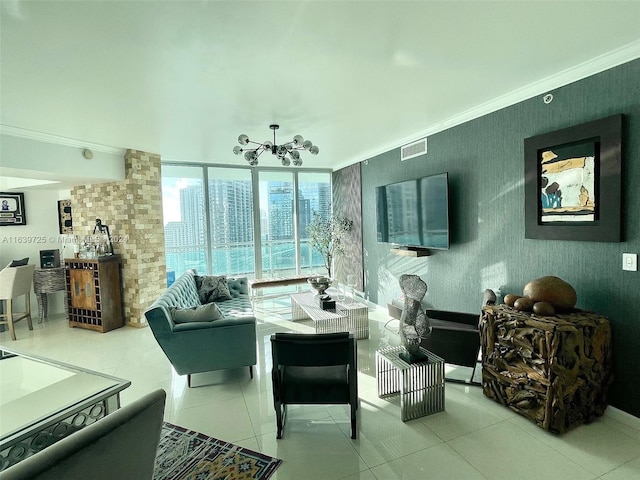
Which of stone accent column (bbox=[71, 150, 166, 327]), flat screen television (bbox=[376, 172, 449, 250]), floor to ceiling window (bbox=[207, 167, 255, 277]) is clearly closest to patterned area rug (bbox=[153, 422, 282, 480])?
flat screen television (bbox=[376, 172, 449, 250])

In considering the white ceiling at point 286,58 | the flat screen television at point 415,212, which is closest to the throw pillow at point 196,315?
the white ceiling at point 286,58

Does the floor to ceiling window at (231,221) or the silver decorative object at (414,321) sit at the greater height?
the floor to ceiling window at (231,221)

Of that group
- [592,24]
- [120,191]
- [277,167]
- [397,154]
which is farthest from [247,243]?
[592,24]

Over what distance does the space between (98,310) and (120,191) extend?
182 centimetres

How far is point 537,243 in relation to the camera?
9.34 ft

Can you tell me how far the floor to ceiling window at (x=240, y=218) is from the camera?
580cm

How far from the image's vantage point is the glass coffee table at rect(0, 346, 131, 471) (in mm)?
1262

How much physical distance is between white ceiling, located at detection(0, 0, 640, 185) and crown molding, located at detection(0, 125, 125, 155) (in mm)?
45

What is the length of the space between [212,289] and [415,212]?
3.09 metres

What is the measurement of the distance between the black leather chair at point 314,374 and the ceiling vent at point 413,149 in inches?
121

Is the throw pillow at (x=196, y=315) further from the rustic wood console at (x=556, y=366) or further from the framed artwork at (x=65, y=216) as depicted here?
the framed artwork at (x=65, y=216)

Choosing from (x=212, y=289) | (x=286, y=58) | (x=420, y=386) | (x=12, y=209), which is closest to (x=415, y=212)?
(x=420, y=386)

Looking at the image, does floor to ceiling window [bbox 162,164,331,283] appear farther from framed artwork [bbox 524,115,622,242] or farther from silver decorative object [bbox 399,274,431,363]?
framed artwork [bbox 524,115,622,242]

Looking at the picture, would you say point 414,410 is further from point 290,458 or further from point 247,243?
point 247,243
